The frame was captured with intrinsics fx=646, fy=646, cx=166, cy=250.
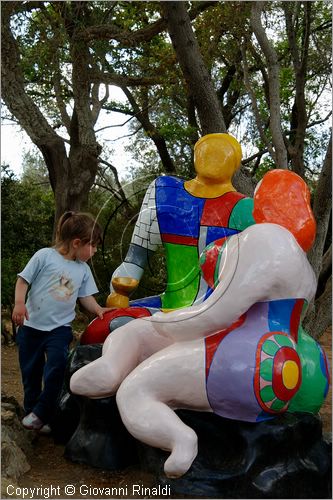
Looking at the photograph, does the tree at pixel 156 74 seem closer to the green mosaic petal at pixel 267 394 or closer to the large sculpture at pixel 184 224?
the large sculpture at pixel 184 224

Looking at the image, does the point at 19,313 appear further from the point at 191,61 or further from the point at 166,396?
the point at 191,61

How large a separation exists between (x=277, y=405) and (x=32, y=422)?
53.4 inches

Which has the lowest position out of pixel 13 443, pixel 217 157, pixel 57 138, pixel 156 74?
pixel 13 443

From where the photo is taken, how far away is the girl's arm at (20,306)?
3.18m

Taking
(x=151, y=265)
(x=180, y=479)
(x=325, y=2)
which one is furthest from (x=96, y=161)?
(x=180, y=479)

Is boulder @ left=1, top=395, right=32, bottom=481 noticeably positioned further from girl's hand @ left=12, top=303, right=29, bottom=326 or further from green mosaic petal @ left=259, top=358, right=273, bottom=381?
green mosaic petal @ left=259, top=358, right=273, bottom=381

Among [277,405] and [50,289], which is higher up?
[50,289]

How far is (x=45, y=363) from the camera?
3473 mm

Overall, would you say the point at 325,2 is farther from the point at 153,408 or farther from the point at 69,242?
the point at 153,408

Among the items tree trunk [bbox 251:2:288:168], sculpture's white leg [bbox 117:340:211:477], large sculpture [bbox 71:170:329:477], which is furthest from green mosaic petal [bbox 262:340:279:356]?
tree trunk [bbox 251:2:288:168]

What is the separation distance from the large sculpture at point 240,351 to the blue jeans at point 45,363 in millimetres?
620

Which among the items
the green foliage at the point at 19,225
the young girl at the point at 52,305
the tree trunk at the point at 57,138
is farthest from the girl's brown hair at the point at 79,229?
the green foliage at the point at 19,225

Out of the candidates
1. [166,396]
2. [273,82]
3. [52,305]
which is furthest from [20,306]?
[273,82]

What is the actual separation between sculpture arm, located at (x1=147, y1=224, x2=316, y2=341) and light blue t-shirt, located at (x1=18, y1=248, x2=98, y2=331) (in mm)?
809
